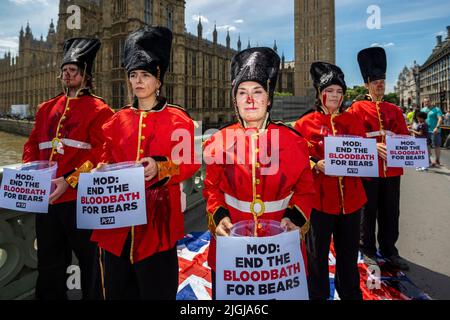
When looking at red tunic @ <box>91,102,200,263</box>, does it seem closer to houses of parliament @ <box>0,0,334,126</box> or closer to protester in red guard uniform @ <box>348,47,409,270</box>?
protester in red guard uniform @ <box>348,47,409,270</box>

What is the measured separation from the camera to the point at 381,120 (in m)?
3.44

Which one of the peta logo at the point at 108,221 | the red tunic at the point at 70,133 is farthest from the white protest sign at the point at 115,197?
the red tunic at the point at 70,133

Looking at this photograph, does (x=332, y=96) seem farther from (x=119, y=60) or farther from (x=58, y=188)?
(x=119, y=60)

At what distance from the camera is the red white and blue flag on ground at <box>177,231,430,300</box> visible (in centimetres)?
289

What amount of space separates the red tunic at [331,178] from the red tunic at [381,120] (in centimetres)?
63

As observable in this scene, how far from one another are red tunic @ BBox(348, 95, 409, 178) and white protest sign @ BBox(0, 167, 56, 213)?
10.2 ft

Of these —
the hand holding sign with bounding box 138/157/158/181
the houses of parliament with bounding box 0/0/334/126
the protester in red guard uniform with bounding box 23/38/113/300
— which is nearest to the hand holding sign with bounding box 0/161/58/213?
the protester in red guard uniform with bounding box 23/38/113/300

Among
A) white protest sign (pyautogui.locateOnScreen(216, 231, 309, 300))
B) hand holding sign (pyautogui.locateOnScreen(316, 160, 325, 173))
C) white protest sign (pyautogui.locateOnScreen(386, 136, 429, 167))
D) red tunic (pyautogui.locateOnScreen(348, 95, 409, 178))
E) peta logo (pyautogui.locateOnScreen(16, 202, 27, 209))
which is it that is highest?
red tunic (pyautogui.locateOnScreen(348, 95, 409, 178))

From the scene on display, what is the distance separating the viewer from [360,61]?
3.69 meters

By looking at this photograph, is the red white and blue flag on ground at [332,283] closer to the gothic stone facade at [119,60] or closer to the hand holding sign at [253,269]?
the hand holding sign at [253,269]

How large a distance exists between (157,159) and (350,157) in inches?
65.4

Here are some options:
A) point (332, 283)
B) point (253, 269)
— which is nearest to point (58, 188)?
point (253, 269)

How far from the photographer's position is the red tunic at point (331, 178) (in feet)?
8.53
